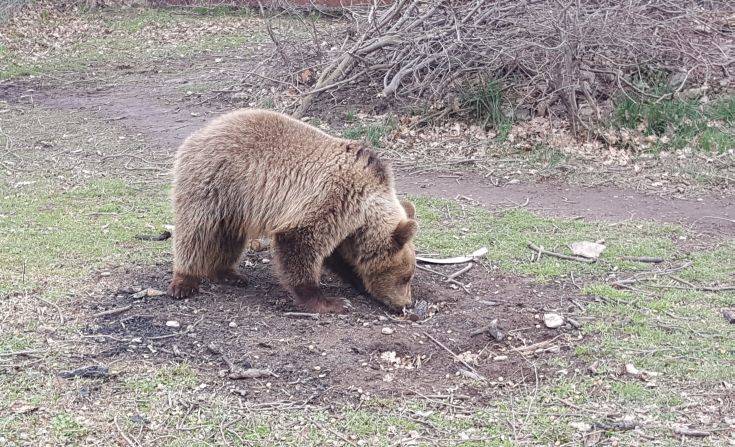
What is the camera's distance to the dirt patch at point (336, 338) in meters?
4.89

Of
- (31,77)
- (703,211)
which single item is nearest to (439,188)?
(703,211)

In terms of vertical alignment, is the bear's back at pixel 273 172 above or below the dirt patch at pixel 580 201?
above

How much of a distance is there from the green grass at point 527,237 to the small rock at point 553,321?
2.77 feet

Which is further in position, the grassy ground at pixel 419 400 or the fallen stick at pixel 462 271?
the fallen stick at pixel 462 271

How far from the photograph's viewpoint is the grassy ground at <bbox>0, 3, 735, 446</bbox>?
4301 mm

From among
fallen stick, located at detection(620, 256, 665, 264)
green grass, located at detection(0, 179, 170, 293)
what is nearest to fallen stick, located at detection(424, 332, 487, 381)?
fallen stick, located at detection(620, 256, 665, 264)

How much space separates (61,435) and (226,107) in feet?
29.8

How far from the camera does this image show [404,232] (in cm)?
589

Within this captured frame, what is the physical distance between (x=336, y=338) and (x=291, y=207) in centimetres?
101

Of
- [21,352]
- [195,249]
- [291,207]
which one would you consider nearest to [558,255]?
[291,207]

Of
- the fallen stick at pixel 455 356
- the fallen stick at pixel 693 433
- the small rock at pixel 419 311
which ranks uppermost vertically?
the fallen stick at pixel 693 433

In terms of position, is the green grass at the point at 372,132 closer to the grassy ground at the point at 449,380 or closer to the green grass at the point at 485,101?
the green grass at the point at 485,101

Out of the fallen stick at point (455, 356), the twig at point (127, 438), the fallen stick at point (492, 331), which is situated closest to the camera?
the twig at point (127, 438)

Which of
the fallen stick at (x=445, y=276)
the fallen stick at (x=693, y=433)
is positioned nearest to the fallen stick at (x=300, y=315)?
the fallen stick at (x=445, y=276)
